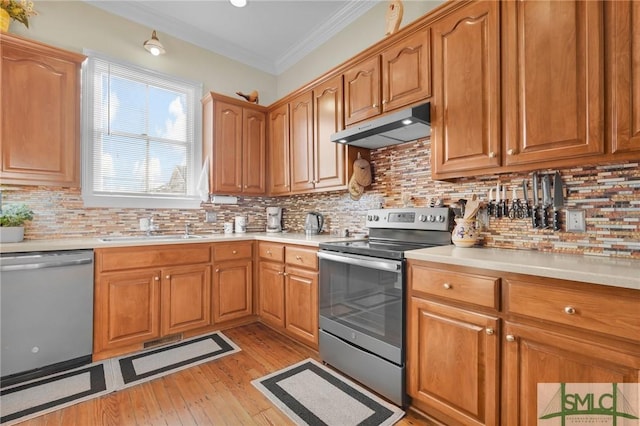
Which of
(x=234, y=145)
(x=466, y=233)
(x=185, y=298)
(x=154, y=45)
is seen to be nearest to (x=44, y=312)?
(x=185, y=298)

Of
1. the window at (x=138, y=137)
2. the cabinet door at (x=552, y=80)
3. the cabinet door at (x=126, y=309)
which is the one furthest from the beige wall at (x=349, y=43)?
the cabinet door at (x=126, y=309)

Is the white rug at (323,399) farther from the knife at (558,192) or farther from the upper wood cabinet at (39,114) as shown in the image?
the upper wood cabinet at (39,114)

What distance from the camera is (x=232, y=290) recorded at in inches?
113

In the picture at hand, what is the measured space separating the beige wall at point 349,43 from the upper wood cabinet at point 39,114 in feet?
7.01

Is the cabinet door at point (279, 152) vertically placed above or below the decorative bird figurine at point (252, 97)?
below

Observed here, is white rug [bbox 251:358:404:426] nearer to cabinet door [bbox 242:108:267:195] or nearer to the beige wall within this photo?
cabinet door [bbox 242:108:267:195]

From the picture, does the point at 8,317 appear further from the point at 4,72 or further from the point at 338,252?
the point at 338,252

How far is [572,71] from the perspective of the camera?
1360mm

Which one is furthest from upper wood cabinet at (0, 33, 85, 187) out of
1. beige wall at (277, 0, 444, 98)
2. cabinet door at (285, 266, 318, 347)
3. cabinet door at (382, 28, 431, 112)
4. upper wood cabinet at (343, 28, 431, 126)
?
cabinet door at (382, 28, 431, 112)

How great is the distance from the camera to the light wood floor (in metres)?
1.61

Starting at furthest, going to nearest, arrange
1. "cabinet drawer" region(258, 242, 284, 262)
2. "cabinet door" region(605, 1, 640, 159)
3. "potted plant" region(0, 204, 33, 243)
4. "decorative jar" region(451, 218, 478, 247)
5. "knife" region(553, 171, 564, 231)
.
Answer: "cabinet drawer" region(258, 242, 284, 262) → "potted plant" region(0, 204, 33, 243) → "decorative jar" region(451, 218, 478, 247) → "knife" region(553, 171, 564, 231) → "cabinet door" region(605, 1, 640, 159)

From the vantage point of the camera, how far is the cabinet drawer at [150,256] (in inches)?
88.4

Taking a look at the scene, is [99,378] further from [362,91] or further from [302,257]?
[362,91]

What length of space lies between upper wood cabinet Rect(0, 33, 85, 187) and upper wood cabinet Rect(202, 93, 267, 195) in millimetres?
1104
